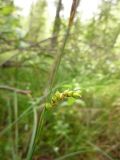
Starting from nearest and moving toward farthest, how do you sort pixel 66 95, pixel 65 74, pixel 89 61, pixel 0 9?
pixel 66 95
pixel 0 9
pixel 65 74
pixel 89 61

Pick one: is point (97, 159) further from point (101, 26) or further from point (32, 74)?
point (101, 26)

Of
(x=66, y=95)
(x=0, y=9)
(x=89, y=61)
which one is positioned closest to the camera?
(x=66, y=95)

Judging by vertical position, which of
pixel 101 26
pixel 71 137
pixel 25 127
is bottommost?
pixel 71 137

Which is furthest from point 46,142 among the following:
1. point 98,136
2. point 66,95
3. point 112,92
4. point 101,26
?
point 66,95

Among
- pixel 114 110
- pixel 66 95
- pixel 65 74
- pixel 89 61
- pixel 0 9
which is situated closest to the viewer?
pixel 66 95

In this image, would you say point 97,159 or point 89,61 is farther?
point 89,61

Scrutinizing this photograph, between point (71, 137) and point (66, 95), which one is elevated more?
point (66, 95)

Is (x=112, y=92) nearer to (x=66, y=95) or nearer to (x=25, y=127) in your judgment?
(x=25, y=127)

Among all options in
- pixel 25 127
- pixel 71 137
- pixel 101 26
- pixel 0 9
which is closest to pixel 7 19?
pixel 0 9

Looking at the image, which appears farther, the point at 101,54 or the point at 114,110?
the point at 101,54
